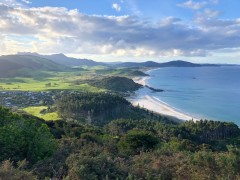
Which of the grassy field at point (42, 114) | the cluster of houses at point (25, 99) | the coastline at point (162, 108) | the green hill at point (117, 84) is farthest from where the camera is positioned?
the green hill at point (117, 84)

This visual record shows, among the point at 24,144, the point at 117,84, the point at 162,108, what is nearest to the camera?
the point at 24,144

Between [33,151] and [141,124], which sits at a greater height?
[33,151]

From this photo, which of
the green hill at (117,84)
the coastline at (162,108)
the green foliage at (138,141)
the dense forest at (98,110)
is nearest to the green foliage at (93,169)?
the green foliage at (138,141)

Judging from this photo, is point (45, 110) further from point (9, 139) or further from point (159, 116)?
point (9, 139)

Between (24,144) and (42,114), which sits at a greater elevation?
(24,144)

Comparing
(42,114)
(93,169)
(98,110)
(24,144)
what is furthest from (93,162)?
(98,110)

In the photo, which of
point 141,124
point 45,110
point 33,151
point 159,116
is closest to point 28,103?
point 45,110

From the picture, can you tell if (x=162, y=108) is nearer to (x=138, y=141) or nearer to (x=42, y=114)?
(x=42, y=114)

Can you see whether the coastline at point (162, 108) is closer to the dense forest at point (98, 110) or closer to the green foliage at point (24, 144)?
the dense forest at point (98, 110)

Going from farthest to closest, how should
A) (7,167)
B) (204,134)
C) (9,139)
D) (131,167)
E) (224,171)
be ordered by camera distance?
(204,134)
(9,139)
(131,167)
(224,171)
(7,167)

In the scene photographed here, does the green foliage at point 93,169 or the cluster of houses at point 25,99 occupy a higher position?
the green foliage at point 93,169

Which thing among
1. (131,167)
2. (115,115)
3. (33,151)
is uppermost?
(131,167)
